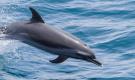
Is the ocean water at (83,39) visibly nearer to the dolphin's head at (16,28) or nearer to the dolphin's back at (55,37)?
the dolphin's head at (16,28)

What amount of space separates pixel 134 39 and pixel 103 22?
1.99 meters

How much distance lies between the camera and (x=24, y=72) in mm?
10102

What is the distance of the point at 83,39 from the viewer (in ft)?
41.8

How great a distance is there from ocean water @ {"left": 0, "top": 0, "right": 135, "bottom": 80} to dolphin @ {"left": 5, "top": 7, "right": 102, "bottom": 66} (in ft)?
2.91

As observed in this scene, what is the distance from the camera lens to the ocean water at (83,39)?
1016cm

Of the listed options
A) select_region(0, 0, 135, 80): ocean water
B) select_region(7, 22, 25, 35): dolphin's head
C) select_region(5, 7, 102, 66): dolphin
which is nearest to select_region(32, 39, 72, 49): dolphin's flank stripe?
select_region(5, 7, 102, 66): dolphin

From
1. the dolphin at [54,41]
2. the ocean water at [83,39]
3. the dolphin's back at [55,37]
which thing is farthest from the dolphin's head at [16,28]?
the ocean water at [83,39]

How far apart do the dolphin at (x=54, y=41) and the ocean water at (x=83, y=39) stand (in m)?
0.89

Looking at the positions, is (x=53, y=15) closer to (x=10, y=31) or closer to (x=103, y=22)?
(x=103, y=22)

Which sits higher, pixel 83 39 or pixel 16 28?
pixel 83 39

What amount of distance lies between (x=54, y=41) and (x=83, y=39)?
12.0 ft

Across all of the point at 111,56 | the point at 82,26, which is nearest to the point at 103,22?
the point at 82,26

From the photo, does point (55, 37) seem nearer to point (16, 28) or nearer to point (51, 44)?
point (51, 44)

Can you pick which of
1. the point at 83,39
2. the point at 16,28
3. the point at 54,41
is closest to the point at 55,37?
the point at 54,41
